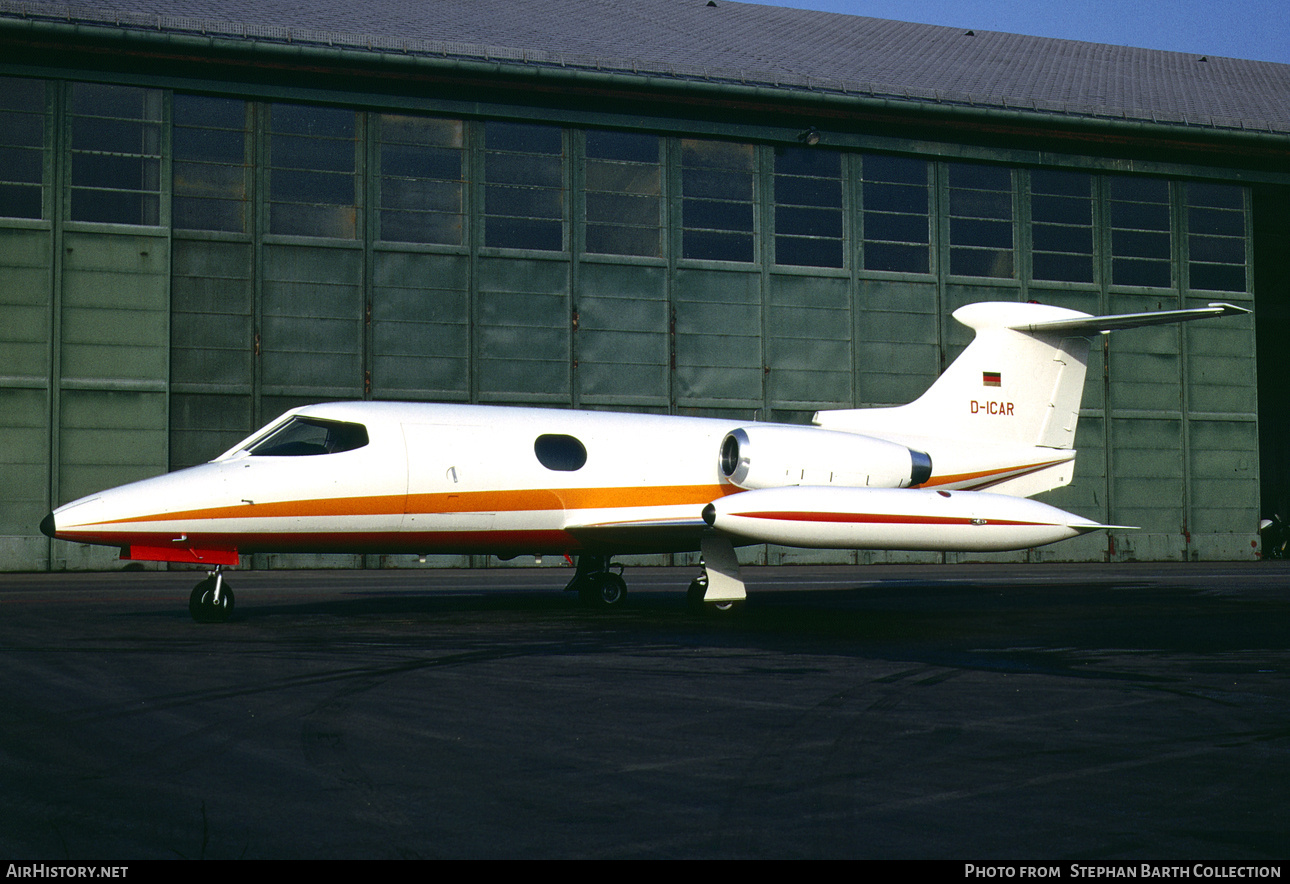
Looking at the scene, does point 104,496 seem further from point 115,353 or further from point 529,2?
point 529,2

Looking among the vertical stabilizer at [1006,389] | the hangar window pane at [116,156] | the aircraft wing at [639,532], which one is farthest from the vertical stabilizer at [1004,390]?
the hangar window pane at [116,156]

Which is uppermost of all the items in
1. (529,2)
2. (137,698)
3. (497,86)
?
(529,2)

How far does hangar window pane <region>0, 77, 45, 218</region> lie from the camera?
25141mm

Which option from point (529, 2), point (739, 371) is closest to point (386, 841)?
point (739, 371)

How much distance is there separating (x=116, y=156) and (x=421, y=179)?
6.63 m

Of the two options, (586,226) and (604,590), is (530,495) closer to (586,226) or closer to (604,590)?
(604,590)

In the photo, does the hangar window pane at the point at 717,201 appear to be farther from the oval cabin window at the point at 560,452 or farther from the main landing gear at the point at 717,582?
the main landing gear at the point at 717,582

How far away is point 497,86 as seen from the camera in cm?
2753

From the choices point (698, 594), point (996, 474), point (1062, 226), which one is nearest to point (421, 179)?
point (996, 474)

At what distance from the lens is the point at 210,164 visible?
26234 mm

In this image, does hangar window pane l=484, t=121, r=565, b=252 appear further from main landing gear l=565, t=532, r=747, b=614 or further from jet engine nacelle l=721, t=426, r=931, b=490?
main landing gear l=565, t=532, r=747, b=614

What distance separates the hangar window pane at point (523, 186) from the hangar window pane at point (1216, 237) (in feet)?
60.1

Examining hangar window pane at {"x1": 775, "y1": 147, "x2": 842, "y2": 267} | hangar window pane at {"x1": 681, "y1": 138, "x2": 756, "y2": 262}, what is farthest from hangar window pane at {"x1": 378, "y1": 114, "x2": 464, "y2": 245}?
hangar window pane at {"x1": 775, "y1": 147, "x2": 842, "y2": 267}

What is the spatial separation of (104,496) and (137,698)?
562 centimetres
